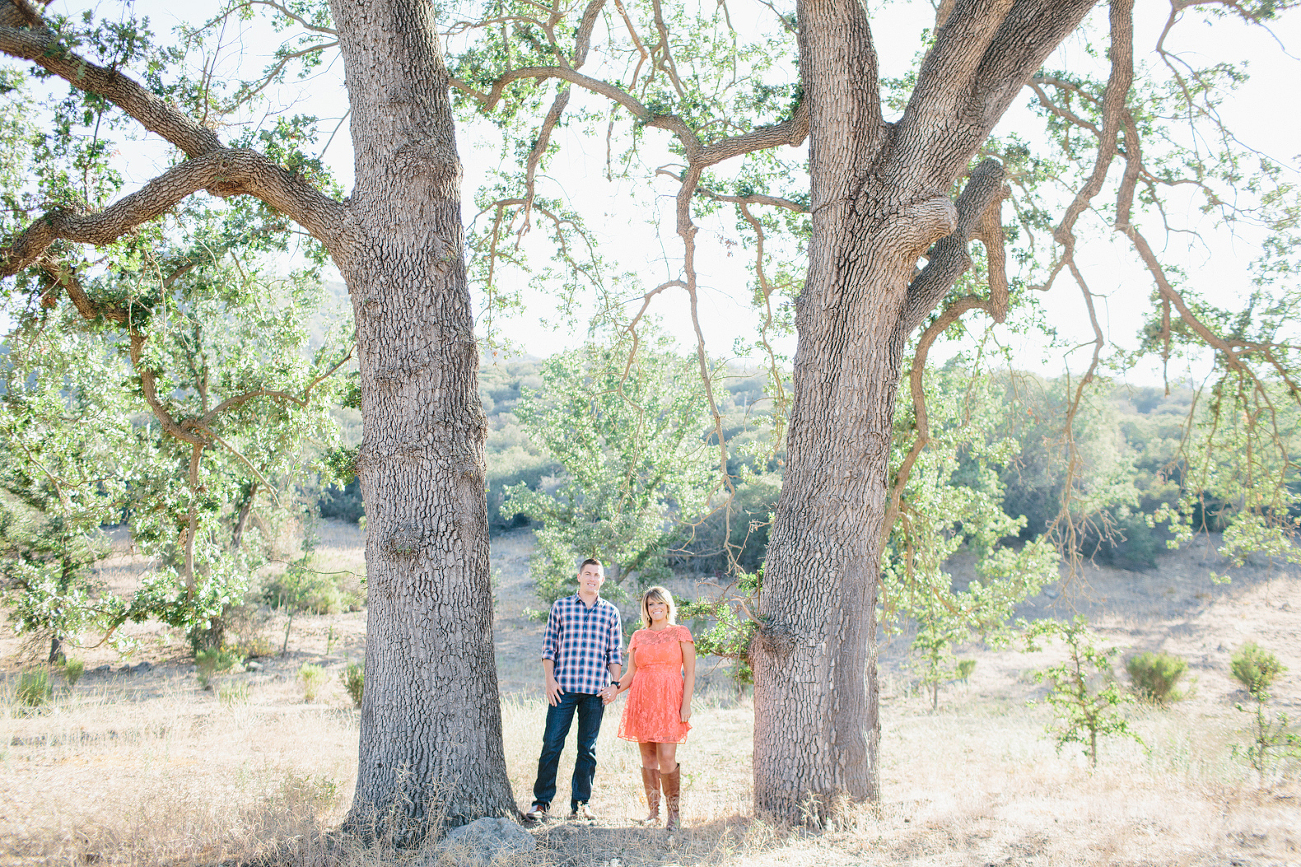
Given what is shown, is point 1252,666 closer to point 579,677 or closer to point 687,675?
point 687,675

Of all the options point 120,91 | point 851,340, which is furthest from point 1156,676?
point 120,91

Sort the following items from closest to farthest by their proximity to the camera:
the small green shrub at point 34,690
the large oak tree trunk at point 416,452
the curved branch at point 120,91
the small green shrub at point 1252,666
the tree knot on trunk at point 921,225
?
the large oak tree trunk at point 416,452 < the curved branch at point 120,91 < the tree knot on trunk at point 921,225 < the small green shrub at point 34,690 < the small green shrub at point 1252,666

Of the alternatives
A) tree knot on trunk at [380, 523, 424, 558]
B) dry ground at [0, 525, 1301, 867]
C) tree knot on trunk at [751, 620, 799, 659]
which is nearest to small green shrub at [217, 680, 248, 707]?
dry ground at [0, 525, 1301, 867]

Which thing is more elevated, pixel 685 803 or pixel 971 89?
pixel 971 89

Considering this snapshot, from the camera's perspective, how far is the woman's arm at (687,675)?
469 cm

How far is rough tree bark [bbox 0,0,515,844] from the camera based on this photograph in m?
4.31

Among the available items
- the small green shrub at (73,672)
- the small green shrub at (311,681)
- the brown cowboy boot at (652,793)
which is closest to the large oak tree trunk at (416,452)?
the brown cowboy boot at (652,793)

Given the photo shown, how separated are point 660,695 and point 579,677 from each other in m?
0.60

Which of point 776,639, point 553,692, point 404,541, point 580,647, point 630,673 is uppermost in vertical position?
point 404,541

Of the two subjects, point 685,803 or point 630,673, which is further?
point 685,803

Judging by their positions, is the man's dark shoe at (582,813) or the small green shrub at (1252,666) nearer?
the man's dark shoe at (582,813)

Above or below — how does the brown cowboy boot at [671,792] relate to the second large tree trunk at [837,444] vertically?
below

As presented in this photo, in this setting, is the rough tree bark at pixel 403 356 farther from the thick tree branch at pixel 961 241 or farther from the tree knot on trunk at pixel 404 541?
the thick tree branch at pixel 961 241

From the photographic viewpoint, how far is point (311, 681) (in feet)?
42.0
